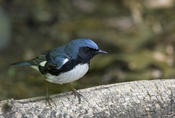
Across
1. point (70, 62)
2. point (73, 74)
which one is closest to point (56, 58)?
point (70, 62)

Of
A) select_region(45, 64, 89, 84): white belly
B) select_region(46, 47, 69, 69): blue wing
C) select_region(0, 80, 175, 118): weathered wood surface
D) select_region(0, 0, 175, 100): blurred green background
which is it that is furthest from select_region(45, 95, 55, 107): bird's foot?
select_region(0, 0, 175, 100): blurred green background

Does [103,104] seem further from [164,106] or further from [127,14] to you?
[127,14]

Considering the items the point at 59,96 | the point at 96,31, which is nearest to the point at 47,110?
the point at 59,96

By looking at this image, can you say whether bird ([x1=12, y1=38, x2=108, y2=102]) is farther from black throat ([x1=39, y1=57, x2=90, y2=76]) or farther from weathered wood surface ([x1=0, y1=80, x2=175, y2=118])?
weathered wood surface ([x1=0, y1=80, x2=175, y2=118])

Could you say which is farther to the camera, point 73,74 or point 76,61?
point 76,61

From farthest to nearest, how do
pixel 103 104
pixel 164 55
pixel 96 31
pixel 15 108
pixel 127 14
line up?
pixel 127 14 < pixel 96 31 < pixel 164 55 < pixel 103 104 < pixel 15 108

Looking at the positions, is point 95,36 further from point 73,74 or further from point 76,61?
point 73,74

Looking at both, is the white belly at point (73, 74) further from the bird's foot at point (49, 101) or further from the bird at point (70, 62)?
the bird's foot at point (49, 101)
